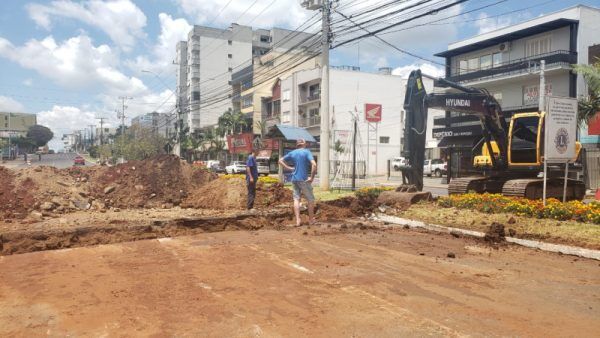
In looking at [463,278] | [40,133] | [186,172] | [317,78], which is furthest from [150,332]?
[40,133]

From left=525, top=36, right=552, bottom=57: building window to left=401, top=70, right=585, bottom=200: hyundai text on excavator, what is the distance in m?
26.4

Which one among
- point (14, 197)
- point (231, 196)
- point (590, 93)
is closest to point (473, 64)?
point (590, 93)

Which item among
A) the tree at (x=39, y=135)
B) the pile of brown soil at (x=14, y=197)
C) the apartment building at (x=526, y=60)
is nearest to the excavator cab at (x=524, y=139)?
the pile of brown soil at (x=14, y=197)

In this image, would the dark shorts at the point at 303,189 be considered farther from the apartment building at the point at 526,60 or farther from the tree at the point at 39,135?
the tree at the point at 39,135

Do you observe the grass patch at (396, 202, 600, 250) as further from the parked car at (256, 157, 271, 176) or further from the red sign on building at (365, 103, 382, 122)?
the parked car at (256, 157, 271, 176)

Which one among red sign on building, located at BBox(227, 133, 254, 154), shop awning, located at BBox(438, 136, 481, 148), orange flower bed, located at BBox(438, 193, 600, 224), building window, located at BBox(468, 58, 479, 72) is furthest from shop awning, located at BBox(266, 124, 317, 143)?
red sign on building, located at BBox(227, 133, 254, 154)

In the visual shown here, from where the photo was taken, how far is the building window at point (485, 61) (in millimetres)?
41594

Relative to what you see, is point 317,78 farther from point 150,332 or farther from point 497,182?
point 150,332

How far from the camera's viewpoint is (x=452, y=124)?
136ft

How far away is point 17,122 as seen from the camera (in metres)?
134

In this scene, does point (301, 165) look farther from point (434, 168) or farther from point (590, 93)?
point (434, 168)

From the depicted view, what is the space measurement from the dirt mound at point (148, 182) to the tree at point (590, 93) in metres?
14.6

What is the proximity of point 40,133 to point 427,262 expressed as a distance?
13710cm

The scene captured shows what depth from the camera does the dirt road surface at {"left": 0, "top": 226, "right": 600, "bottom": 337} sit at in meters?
4.23
